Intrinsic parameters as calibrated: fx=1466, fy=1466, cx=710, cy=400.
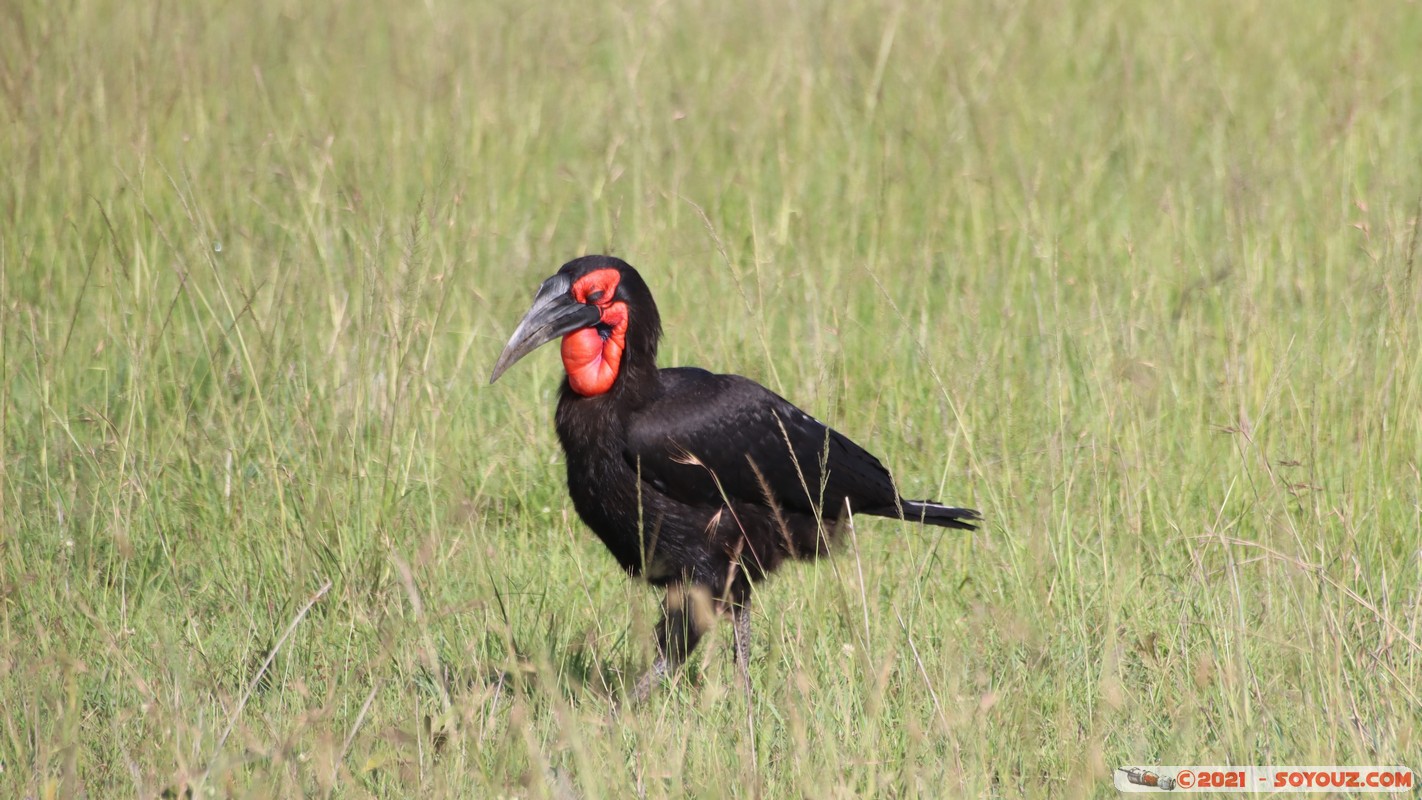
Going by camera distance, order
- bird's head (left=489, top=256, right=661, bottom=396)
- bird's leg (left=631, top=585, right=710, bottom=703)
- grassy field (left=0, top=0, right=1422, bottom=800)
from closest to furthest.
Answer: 1. grassy field (left=0, top=0, right=1422, bottom=800)
2. bird's leg (left=631, top=585, right=710, bottom=703)
3. bird's head (left=489, top=256, right=661, bottom=396)

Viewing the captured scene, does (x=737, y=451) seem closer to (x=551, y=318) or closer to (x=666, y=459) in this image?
(x=666, y=459)

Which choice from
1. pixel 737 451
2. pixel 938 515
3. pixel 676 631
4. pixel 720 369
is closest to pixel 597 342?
pixel 737 451

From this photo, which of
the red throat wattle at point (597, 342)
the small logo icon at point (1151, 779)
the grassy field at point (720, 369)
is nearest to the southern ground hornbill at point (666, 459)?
the red throat wattle at point (597, 342)

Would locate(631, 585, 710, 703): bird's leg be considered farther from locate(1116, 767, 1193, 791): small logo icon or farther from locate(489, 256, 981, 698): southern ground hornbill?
locate(1116, 767, 1193, 791): small logo icon

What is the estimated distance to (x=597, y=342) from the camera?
3.38 m

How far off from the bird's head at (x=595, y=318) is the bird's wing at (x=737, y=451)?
0.13 metres

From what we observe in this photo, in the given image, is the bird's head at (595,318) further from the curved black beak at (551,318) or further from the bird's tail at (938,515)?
the bird's tail at (938,515)

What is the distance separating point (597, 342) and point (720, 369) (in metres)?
1.16

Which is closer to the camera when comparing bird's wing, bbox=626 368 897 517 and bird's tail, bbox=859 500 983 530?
bird's wing, bbox=626 368 897 517

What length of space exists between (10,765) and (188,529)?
123cm

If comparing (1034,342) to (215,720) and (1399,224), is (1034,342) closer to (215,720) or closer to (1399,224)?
(1399,224)

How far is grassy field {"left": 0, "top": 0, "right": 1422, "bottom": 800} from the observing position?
8.68 ft

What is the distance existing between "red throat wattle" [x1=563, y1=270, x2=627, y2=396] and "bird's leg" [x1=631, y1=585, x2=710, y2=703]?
52 cm

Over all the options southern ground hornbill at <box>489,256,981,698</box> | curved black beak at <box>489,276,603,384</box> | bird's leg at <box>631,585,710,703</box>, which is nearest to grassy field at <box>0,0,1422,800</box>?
bird's leg at <box>631,585,710,703</box>
